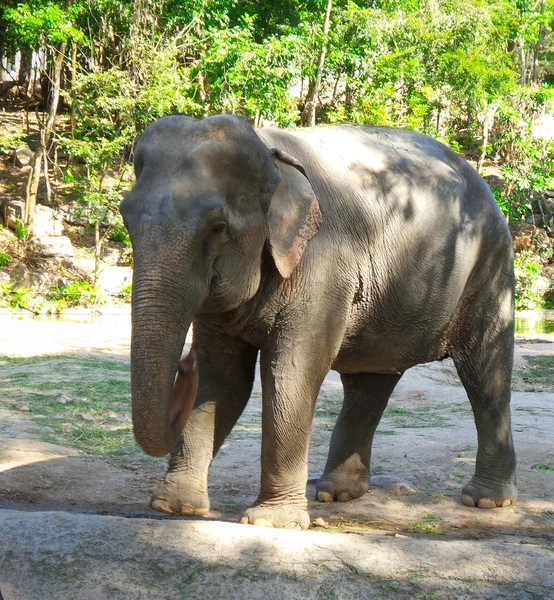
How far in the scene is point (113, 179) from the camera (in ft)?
75.0

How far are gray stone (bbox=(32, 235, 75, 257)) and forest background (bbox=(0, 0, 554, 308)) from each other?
1.13 feet

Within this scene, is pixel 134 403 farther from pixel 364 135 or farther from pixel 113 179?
pixel 113 179

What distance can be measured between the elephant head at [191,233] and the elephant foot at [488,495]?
7.23 ft

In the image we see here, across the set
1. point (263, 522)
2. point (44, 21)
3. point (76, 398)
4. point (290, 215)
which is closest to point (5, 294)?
point (44, 21)

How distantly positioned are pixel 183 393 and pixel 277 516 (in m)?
0.89

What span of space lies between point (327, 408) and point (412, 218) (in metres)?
4.21

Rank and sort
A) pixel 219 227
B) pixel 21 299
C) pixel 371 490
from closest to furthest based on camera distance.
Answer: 1. pixel 219 227
2. pixel 371 490
3. pixel 21 299

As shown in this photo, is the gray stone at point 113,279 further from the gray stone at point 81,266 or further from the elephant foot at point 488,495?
the elephant foot at point 488,495

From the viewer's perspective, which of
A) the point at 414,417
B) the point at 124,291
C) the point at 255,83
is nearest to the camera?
the point at 414,417

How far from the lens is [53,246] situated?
20609mm

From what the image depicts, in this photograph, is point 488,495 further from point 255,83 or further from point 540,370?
point 255,83

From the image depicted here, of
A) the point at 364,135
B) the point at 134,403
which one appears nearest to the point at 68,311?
the point at 364,135

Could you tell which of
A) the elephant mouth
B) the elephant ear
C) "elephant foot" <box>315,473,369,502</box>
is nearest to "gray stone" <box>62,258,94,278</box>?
"elephant foot" <box>315,473,369,502</box>

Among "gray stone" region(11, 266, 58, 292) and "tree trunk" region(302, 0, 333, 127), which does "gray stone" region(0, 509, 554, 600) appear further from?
"tree trunk" region(302, 0, 333, 127)
